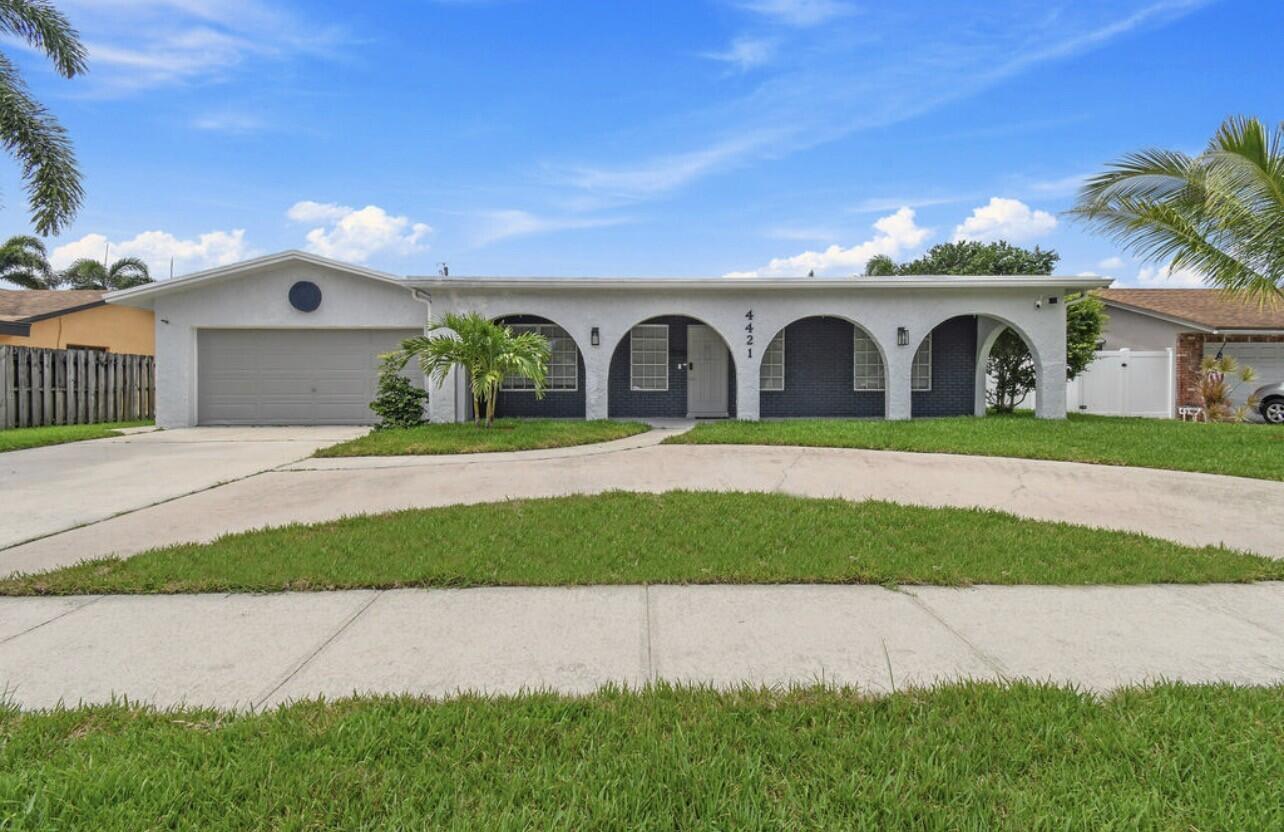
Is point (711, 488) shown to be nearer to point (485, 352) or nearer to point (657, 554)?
point (657, 554)

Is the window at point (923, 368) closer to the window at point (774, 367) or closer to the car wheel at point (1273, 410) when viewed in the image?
the window at point (774, 367)

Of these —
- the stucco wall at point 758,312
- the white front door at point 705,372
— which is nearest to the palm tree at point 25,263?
the stucco wall at point 758,312

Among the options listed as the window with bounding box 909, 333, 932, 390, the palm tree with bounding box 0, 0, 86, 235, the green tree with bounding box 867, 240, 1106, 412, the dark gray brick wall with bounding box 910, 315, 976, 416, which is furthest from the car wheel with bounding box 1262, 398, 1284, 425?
the palm tree with bounding box 0, 0, 86, 235

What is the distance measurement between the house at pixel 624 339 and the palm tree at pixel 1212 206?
207cm

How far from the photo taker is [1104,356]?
17.1 metres

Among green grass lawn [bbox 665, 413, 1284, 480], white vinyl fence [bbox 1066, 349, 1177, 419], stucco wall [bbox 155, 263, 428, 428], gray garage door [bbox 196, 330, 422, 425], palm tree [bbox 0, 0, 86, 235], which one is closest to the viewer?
green grass lawn [bbox 665, 413, 1284, 480]

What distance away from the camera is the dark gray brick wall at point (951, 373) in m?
15.3

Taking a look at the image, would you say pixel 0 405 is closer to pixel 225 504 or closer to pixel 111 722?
pixel 225 504

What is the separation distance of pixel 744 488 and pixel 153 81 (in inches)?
A: 463

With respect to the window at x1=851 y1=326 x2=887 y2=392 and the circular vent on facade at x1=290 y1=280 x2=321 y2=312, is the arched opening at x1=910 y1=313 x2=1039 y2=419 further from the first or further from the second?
the circular vent on facade at x1=290 y1=280 x2=321 y2=312

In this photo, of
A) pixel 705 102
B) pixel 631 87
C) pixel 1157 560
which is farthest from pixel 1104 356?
pixel 1157 560

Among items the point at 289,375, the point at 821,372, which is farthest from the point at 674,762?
the point at 289,375

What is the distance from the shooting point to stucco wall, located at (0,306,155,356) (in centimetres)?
1805

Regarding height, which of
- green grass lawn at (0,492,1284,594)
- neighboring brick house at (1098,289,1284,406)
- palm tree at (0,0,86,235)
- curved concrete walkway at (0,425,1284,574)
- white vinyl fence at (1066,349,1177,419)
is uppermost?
palm tree at (0,0,86,235)
